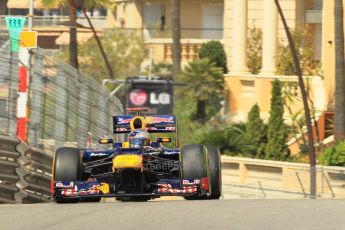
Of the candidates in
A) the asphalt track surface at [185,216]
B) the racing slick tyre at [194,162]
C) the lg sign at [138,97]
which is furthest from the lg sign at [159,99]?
the asphalt track surface at [185,216]

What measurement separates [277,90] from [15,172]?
80.8 feet

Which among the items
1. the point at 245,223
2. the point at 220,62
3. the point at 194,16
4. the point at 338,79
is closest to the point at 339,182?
the point at 338,79

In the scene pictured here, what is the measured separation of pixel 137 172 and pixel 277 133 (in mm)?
25568

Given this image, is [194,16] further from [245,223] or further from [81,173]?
[245,223]

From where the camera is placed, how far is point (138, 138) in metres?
19.2

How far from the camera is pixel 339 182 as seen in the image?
1307 inches

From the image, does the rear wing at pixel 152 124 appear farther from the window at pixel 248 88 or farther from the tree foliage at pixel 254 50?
the tree foliage at pixel 254 50

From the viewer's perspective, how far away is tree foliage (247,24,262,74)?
5719 cm

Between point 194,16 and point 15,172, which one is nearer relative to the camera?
point 15,172

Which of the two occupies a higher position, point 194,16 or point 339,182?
point 194,16

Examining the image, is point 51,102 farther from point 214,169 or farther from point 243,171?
point 243,171

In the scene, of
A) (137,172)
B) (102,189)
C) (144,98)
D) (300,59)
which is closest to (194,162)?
(137,172)

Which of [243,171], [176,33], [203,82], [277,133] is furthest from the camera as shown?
[176,33]

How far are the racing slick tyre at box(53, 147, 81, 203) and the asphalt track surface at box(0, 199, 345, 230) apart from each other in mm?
1586
